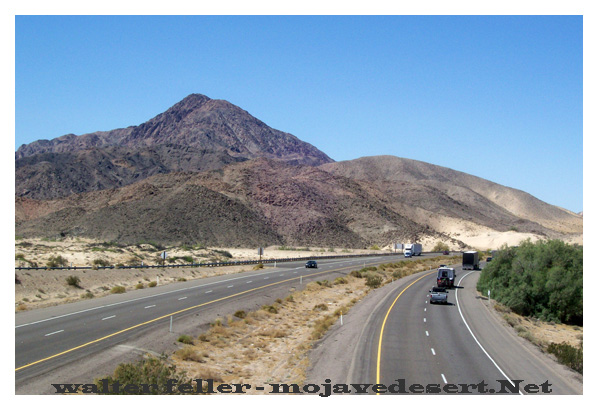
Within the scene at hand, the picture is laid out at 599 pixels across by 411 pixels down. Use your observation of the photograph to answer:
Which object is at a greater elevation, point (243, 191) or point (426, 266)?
point (243, 191)

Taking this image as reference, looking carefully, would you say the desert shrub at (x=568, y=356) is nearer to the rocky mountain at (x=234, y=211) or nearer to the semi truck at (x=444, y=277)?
the semi truck at (x=444, y=277)

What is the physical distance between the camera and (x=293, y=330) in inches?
1449

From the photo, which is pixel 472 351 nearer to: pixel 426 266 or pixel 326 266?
pixel 326 266

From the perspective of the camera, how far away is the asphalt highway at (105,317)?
2498 cm

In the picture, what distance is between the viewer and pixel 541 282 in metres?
50.9

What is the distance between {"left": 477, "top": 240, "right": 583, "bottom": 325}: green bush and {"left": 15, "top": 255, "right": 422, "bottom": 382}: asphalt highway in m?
21.3

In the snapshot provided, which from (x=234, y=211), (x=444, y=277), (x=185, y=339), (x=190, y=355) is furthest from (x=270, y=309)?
(x=234, y=211)

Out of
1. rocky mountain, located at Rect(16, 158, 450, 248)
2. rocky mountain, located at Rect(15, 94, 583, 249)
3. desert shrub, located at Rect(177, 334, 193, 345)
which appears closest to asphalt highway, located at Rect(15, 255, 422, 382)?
desert shrub, located at Rect(177, 334, 193, 345)

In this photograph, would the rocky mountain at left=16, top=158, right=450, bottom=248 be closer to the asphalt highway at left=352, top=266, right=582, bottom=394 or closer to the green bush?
the green bush

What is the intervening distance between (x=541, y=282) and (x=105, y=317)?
3836 centimetres

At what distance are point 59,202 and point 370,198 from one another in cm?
9620

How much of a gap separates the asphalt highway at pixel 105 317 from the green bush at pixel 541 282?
69.9 feet

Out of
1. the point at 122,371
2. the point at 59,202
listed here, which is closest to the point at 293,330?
the point at 122,371

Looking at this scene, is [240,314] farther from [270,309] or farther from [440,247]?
[440,247]
